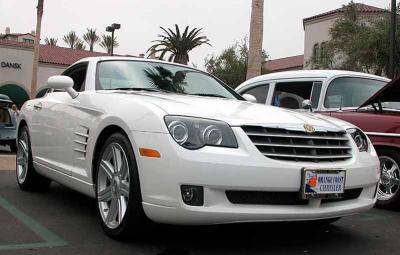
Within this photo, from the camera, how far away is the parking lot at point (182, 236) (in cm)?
395

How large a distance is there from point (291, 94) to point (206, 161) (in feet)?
13.7

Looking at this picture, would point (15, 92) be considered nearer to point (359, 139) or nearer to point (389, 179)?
point (389, 179)

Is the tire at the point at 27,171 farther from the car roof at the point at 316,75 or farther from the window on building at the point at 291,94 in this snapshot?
the car roof at the point at 316,75

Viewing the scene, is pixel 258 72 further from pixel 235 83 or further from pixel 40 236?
pixel 235 83

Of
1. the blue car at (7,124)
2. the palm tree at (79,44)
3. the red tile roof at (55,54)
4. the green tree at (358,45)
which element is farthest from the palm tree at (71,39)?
the blue car at (7,124)

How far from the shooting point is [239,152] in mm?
3586

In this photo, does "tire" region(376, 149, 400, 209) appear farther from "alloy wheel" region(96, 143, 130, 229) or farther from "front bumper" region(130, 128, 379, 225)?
"alloy wheel" region(96, 143, 130, 229)

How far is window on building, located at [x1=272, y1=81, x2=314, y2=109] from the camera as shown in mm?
7295

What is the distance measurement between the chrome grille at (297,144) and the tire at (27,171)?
323 centimetres

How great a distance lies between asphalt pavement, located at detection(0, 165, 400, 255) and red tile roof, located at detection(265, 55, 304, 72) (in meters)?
46.5

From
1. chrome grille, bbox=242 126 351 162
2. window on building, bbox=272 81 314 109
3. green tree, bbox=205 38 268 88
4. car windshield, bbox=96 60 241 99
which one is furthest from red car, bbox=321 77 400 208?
green tree, bbox=205 38 268 88

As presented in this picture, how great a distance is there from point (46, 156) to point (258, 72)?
8956 millimetres

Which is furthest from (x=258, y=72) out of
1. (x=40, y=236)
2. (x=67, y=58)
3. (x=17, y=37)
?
(x=17, y=37)

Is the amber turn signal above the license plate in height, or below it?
above
